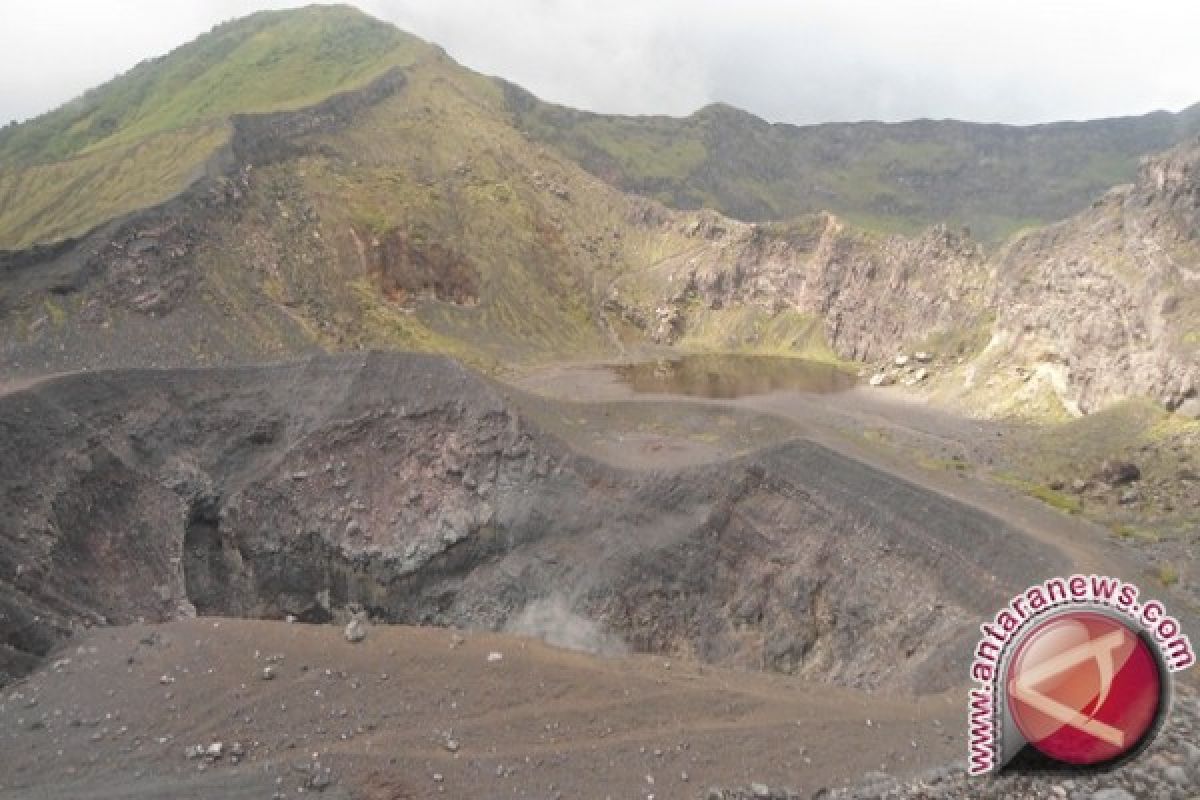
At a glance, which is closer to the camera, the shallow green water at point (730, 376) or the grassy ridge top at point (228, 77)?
the shallow green water at point (730, 376)

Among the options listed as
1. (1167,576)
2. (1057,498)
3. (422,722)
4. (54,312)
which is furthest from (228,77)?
(1167,576)

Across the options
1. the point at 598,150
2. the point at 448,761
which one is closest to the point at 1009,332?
the point at 448,761

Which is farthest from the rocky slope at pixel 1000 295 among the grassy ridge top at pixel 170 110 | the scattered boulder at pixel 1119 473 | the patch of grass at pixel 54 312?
the patch of grass at pixel 54 312

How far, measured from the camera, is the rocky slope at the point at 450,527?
101 ft

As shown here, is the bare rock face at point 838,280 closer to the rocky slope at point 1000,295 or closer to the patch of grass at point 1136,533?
the rocky slope at point 1000,295

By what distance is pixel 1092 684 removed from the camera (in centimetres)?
932

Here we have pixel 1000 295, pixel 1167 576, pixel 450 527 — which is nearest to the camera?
pixel 1167 576

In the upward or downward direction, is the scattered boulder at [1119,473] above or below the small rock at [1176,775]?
Result: below

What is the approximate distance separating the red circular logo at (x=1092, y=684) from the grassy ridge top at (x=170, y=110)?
69.4m

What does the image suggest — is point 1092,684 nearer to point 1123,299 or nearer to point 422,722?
point 422,722

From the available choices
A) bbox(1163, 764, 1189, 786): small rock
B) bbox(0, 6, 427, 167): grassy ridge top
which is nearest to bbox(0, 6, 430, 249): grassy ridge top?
bbox(0, 6, 427, 167): grassy ridge top

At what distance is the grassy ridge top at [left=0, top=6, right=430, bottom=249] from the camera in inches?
2982

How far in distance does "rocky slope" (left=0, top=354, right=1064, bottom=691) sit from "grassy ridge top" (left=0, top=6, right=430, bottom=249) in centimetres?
3258

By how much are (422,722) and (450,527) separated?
70.5 ft
